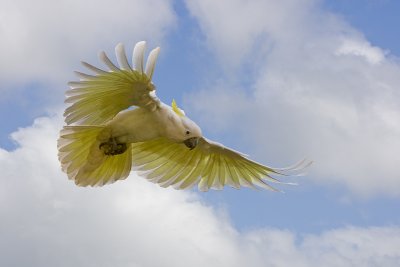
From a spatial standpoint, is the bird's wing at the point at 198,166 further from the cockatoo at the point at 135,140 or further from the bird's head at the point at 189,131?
the bird's head at the point at 189,131

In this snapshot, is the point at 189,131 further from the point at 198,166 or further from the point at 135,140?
the point at 198,166

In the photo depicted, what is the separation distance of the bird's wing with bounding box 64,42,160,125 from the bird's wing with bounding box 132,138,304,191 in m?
1.14

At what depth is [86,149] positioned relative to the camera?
938 cm

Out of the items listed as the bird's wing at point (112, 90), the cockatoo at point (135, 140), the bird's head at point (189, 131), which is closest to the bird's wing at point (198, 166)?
the cockatoo at point (135, 140)

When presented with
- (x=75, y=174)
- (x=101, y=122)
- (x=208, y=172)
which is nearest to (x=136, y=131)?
(x=101, y=122)

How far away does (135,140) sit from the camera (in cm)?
905

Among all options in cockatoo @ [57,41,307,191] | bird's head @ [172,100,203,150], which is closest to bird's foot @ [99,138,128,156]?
cockatoo @ [57,41,307,191]

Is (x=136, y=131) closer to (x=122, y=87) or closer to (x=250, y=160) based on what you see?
(x=122, y=87)

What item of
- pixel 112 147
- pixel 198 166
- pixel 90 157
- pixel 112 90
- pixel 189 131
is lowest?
pixel 90 157

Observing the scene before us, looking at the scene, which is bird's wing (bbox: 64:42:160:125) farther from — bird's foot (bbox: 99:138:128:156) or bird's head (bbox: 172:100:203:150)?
bird's head (bbox: 172:100:203:150)

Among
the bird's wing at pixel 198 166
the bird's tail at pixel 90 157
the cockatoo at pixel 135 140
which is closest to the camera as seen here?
the cockatoo at pixel 135 140

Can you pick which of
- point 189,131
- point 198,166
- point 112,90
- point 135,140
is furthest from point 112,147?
point 198,166

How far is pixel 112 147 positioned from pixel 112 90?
0.75 meters

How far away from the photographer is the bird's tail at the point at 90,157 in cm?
908
